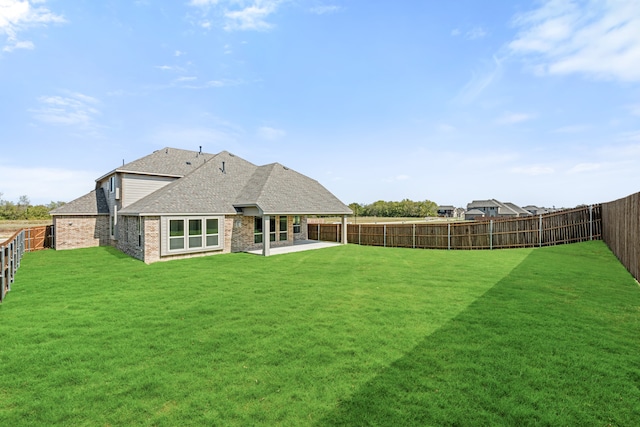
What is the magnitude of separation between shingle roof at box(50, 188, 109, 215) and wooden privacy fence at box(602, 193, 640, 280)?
2875 cm

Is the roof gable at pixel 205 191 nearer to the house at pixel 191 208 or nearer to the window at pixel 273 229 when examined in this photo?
the house at pixel 191 208

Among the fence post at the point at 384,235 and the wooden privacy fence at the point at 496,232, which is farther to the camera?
the fence post at the point at 384,235

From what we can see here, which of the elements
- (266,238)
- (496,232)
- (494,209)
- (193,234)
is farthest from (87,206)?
(494,209)

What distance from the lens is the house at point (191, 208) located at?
49.7 ft

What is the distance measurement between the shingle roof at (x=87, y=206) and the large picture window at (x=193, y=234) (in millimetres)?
9864

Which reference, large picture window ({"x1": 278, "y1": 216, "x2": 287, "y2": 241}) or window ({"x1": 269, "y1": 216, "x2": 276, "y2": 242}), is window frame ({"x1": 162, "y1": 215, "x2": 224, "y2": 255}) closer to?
window ({"x1": 269, "y1": 216, "x2": 276, "y2": 242})

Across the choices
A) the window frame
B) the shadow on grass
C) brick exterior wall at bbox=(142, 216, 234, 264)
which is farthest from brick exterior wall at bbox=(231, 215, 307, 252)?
the shadow on grass

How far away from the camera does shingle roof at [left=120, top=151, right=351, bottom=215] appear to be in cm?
1587

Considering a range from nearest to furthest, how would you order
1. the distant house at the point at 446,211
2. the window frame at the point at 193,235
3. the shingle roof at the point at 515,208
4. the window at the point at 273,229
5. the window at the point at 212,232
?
the window frame at the point at 193,235 → the window at the point at 212,232 → the window at the point at 273,229 → the shingle roof at the point at 515,208 → the distant house at the point at 446,211

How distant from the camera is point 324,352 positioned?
4863 mm

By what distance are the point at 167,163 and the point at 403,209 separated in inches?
3742

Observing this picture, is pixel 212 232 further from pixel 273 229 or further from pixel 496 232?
pixel 496 232

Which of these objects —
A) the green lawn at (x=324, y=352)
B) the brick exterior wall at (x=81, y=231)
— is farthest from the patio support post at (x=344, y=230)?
the brick exterior wall at (x=81, y=231)

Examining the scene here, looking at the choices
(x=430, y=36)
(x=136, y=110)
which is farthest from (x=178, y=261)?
(x=430, y=36)
